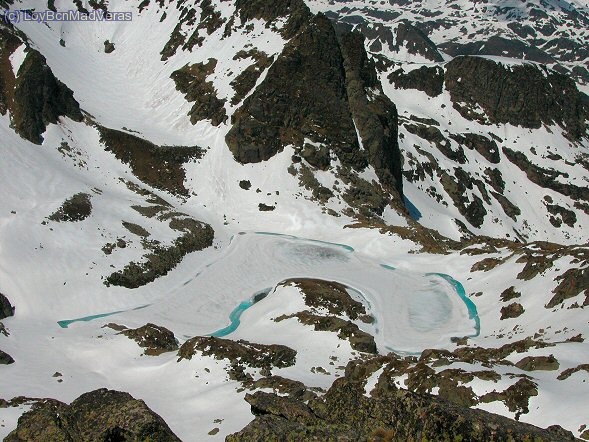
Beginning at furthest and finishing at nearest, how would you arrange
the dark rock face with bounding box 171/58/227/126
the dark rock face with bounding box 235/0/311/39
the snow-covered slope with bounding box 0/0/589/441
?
the dark rock face with bounding box 235/0/311/39 → the dark rock face with bounding box 171/58/227/126 → the snow-covered slope with bounding box 0/0/589/441

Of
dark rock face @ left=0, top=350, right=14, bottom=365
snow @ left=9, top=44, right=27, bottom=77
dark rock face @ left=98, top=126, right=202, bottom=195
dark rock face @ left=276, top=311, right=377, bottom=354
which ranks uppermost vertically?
snow @ left=9, top=44, right=27, bottom=77

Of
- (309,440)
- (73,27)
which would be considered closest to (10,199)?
(309,440)

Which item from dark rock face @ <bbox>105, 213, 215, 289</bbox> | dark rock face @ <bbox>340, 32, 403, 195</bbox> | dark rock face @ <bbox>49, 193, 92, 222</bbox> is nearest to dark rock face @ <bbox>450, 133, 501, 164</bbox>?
dark rock face @ <bbox>340, 32, 403, 195</bbox>

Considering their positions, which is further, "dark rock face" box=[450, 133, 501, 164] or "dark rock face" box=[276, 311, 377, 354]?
"dark rock face" box=[450, 133, 501, 164]

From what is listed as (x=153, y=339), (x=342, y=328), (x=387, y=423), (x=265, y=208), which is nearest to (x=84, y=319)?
(x=153, y=339)

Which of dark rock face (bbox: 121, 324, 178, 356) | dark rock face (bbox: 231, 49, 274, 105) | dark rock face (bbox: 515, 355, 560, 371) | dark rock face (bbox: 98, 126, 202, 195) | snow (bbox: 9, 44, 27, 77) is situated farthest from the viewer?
dark rock face (bbox: 231, 49, 274, 105)

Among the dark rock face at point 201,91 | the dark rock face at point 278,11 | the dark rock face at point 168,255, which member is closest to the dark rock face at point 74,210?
the dark rock face at point 168,255

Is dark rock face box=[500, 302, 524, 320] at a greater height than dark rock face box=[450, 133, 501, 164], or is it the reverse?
dark rock face box=[450, 133, 501, 164]

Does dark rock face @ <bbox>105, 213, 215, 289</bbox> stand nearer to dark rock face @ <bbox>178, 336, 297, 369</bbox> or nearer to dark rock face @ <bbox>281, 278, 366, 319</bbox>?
dark rock face @ <bbox>281, 278, 366, 319</bbox>
